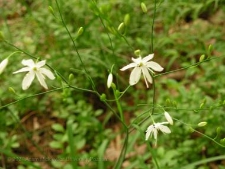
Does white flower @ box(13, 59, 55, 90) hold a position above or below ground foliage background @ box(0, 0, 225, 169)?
below

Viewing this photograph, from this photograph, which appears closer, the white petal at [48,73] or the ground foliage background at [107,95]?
the white petal at [48,73]

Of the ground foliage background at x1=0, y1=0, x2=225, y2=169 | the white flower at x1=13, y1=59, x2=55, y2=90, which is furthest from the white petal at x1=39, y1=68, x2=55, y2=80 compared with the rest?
the ground foliage background at x1=0, y1=0, x2=225, y2=169

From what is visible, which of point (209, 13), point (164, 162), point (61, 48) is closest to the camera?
point (164, 162)

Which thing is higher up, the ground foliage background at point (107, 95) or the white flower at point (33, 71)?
the ground foliage background at point (107, 95)

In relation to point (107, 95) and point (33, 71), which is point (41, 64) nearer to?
point (33, 71)

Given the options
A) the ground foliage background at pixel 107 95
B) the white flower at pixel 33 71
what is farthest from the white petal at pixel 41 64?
the ground foliage background at pixel 107 95

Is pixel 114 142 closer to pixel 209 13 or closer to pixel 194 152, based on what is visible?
pixel 194 152

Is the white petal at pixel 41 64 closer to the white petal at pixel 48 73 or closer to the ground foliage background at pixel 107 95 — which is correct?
the white petal at pixel 48 73

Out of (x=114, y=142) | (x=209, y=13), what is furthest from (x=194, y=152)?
(x=209, y=13)

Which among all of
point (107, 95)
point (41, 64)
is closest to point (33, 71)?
point (41, 64)

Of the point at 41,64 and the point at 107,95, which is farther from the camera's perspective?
the point at 107,95

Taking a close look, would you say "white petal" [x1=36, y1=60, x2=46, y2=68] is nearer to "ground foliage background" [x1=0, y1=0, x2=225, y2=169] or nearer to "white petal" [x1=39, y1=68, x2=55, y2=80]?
"white petal" [x1=39, y1=68, x2=55, y2=80]
